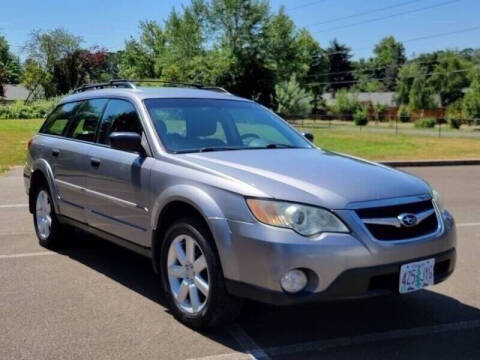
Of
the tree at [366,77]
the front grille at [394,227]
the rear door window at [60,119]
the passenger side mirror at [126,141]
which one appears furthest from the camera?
the tree at [366,77]

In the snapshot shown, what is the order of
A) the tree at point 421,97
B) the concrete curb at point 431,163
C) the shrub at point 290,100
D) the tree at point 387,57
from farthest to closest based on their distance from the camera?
the tree at point 387,57, the tree at point 421,97, the shrub at point 290,100, the concrete curb at point 431,163

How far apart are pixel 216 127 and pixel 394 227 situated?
1.95 m

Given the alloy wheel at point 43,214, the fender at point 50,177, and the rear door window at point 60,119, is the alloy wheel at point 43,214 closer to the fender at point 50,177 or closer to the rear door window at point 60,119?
the fender at point 50,177

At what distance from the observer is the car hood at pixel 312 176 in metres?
3.74

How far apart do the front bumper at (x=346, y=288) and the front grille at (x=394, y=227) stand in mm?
172

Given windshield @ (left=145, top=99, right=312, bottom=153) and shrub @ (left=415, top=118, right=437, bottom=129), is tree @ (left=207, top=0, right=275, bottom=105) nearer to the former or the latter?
shrub @ (left=415, top=118, right=437, bottom=129)

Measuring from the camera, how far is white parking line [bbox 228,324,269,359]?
375 cm

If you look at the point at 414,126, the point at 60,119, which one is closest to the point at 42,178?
the point at 60,119

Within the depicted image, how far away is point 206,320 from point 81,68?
75.5 metres

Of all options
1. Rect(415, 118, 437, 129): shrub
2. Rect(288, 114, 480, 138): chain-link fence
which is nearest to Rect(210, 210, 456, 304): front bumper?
Rect(288, 114, 480, 138): chain-link fence

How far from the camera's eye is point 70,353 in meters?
3.74

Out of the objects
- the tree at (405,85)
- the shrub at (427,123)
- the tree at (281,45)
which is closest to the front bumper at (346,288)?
the shrub at (427,123)

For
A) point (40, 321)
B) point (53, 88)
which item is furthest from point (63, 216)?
point (53, 88)

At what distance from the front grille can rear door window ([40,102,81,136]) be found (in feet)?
11.7
